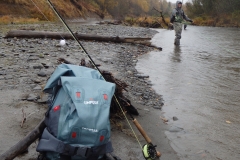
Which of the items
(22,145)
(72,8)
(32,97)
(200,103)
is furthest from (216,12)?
(22,145)

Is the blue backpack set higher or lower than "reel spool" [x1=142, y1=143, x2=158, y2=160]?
higher

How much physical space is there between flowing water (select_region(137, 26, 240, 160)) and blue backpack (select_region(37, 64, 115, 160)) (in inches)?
55.5

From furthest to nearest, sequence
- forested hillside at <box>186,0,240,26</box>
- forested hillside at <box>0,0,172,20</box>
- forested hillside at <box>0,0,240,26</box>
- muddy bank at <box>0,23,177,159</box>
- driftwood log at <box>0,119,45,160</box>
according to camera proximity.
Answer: forested hillside at <box>186,0,240,26</box>, forested hillside at <box>0,0,172,20</box>, forested hillside at <box>0,0,240,26</box>, muddy bank at <box>0,23,177,159</box>, driftwood log at <box>0,119,45,160</box>

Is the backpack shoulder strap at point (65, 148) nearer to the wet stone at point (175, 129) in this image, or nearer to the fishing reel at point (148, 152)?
the fishing reel at point (148, 152)

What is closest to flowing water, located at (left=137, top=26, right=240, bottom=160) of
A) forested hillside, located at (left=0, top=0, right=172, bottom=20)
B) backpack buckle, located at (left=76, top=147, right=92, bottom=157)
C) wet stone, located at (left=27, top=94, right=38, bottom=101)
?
backpack buckle, located at (left=76, top=147, right=92, bottom=157)

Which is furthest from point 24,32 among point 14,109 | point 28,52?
point 14,109

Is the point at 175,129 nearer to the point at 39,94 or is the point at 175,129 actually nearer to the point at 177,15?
the point at 39,94

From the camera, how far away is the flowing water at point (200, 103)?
3674 mm

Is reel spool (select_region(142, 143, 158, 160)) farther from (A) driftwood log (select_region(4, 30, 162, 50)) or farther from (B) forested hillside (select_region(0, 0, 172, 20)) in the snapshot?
(A) driftwood log (select_region(4, 30, 162, 50))

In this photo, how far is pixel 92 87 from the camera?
8.60 feet

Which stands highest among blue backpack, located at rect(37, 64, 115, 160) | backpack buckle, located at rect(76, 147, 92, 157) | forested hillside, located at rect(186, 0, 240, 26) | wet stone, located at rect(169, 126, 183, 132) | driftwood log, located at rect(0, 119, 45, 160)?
blue backpack, located at rect(37, 64, 115, 160)

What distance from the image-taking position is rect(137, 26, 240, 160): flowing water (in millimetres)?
3674

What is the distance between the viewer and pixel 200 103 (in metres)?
5.41

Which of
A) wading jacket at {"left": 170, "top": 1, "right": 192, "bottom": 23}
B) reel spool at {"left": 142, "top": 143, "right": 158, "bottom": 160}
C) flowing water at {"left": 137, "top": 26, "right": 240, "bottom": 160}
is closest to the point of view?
reel spool at {"left": 142, "top": 143, "right": 158, "bottom": 160}
